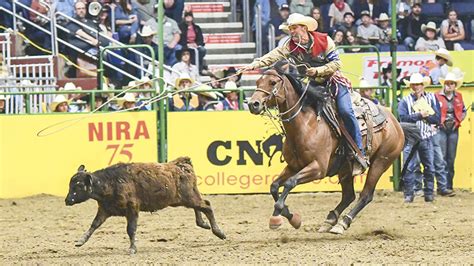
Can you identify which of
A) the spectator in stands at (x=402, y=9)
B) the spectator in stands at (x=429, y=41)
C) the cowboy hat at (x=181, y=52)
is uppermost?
the spectator in stands at (x=402, y=9)

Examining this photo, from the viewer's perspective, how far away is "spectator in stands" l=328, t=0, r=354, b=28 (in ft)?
77.8

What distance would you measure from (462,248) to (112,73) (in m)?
11.2

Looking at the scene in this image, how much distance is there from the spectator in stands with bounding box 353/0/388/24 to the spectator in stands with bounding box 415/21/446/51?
969 millimetres

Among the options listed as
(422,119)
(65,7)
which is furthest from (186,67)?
(422,119)

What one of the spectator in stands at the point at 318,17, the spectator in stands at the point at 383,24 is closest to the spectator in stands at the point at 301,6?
the spectator in stands at the point at 318,17

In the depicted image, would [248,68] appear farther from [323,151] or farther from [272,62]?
[323,151]

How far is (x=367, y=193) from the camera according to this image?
13273 mm

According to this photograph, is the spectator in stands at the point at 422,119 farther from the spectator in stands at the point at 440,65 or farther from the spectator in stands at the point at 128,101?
the spectator in stands at the point at 128,101

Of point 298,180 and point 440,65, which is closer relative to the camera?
point 298,180

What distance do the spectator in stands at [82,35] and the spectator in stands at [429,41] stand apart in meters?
5.70

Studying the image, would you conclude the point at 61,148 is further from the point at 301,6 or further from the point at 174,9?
the point at 301,6

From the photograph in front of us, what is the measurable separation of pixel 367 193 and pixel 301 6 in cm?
1105

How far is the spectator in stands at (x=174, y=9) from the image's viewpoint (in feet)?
75.7

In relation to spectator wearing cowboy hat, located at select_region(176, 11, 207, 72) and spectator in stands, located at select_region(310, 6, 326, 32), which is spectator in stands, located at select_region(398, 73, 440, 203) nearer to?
spectator wearing cowboy hat, located at select_region(176, 11, 207, 72)
